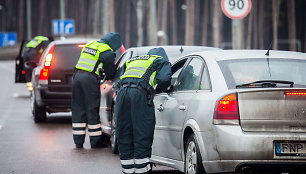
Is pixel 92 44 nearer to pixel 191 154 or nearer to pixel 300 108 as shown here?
pixel 191 154

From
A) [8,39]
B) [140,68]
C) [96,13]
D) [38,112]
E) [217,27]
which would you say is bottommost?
[8,39]

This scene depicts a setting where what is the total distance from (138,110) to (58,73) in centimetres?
784

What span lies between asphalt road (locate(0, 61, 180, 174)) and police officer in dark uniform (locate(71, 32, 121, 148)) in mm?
303

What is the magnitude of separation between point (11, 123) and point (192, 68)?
8.79 meters

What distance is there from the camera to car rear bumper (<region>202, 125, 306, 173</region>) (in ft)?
22.6

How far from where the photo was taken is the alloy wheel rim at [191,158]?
7577 millimetres

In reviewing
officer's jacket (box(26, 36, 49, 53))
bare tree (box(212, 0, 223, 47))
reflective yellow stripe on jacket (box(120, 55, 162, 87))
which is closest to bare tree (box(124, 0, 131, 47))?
bare tree (box(212, 0, 223, 47))

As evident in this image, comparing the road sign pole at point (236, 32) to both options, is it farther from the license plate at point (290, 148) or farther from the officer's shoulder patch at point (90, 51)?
the license plate at point (290, 148)

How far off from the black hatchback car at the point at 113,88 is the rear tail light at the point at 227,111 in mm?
3485

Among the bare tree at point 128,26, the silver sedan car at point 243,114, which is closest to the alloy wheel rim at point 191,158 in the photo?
the silver sedan car at point 243,114

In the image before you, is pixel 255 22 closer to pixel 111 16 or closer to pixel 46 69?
pixel 111 16

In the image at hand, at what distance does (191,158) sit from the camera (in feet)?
25.2

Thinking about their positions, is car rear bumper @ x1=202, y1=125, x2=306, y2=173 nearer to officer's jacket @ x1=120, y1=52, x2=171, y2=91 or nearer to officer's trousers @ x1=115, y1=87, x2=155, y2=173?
officer's trousers @ x1=115, y1=87, x2=155, y2=173

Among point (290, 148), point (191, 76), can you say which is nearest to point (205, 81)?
point (191, 76)
